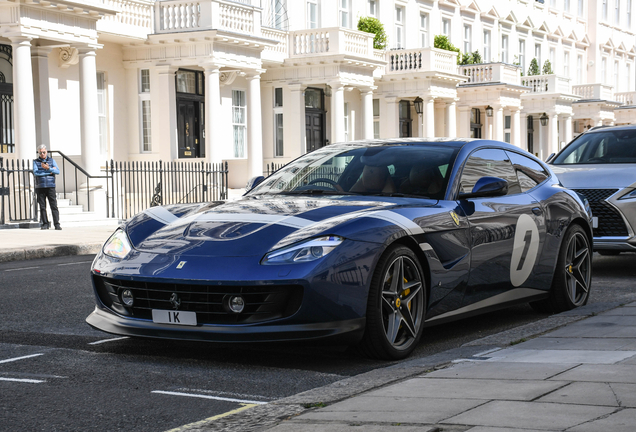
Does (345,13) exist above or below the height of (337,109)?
above

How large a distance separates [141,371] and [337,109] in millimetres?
28087

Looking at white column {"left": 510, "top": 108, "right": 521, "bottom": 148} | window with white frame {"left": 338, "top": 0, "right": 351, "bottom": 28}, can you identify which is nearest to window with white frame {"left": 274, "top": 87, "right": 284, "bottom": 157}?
window with white frame {"left": 338, "top": 0, "right": 351, "bottom": 28}

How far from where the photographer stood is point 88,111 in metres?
23.5

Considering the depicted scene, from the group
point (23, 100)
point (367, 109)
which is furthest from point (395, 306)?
point (367, 109)

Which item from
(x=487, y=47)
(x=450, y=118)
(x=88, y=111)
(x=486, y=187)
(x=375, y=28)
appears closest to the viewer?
(x=486, y=187)

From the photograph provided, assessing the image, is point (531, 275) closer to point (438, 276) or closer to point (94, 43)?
point (438, 276)

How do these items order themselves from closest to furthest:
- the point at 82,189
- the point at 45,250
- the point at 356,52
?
the point at 45,250 → the point at 82,189 → the point at 356,52

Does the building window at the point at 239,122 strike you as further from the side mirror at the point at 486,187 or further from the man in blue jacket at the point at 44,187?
the side mirror at the point at 486,187

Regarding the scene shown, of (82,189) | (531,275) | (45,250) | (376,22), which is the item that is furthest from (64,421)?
(376,22)

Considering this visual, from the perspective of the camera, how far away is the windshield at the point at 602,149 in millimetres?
11273

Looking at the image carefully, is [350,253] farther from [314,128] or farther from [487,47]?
[487,47]

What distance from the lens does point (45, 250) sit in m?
14.9

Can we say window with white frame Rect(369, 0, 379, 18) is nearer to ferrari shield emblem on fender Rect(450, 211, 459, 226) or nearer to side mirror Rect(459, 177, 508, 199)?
side mirror Rect(459, 177, 508, 199)

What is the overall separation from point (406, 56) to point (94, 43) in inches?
678
